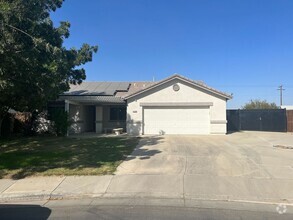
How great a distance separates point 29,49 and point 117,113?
1491 cm

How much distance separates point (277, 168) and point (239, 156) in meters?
2.30

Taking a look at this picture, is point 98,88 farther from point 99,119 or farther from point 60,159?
point 60,159

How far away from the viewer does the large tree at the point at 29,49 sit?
34.9 ft


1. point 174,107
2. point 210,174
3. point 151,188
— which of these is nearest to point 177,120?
point 174,107

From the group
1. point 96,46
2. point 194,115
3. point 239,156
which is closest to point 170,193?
point 239,156

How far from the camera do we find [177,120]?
76.4 feet

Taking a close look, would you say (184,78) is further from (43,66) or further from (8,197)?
(8,197)

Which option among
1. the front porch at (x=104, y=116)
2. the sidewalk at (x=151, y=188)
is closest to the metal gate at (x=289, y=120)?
the front porch at (x=104, y=116)

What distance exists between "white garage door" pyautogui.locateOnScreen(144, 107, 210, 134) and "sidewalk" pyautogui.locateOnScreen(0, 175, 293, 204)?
13.7 meters

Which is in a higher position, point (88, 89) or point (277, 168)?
point (88, 89)

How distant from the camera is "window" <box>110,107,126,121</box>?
84.9 feet

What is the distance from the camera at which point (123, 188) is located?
8.52 meters

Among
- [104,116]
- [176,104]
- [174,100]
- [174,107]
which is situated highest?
[174,100]

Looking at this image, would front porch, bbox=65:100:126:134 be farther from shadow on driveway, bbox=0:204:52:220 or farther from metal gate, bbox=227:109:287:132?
shadow on driveway, bbox=0:204:52:220
